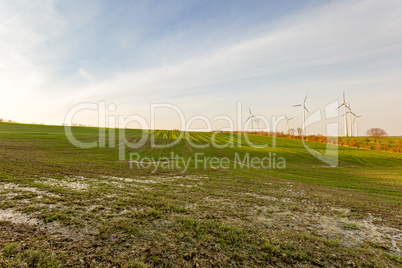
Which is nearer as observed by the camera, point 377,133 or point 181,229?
point 181,229

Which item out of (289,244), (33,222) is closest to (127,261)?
(33,222)

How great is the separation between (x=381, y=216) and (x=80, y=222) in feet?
54.2

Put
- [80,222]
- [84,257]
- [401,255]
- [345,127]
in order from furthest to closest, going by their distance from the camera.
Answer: [345,127] < [80,222] < [401,255] < [84,257]

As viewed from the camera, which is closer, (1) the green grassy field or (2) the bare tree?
(1) the green grassy field

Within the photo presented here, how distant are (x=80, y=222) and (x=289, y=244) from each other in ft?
28.6

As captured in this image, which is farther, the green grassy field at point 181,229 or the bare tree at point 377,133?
the bare tree at point 377,133

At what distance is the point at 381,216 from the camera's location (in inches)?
448

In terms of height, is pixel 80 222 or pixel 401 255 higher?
pixel 80 222

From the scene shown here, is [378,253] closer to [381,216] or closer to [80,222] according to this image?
[381,216]

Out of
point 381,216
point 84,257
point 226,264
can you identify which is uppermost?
point 84,257

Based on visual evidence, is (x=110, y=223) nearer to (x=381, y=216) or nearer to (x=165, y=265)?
(x=165, y=265)

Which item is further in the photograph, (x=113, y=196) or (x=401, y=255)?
(x=113, y=196)

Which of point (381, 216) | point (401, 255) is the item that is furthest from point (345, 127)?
point (401, 255)

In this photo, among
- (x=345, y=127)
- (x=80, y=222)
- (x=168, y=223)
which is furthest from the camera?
(x=345, y=127)
